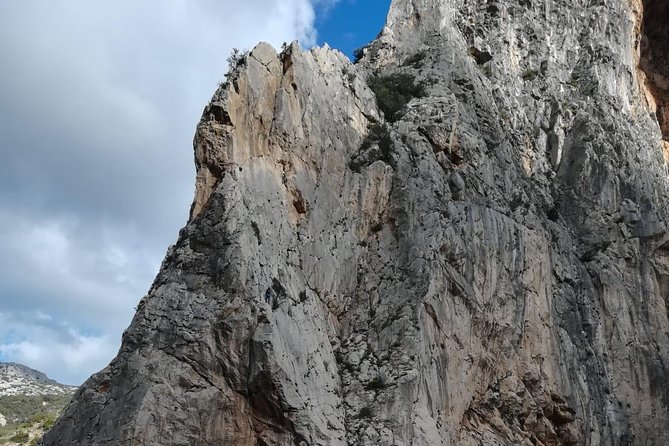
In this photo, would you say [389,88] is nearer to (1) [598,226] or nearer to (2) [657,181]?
(1) [598,226]

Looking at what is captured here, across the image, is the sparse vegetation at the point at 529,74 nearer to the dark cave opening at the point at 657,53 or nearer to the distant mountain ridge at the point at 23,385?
the dark cave opening at the point at 657,53

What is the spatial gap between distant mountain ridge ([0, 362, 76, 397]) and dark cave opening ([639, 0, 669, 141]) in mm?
65643

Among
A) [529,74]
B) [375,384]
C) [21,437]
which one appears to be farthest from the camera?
[21,437]

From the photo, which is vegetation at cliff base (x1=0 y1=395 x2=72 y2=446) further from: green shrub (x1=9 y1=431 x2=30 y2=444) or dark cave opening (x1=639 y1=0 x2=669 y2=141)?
dark cave opening (x1=639 y1=0 x2=669 y2=141)

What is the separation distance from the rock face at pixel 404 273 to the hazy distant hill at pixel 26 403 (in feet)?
104

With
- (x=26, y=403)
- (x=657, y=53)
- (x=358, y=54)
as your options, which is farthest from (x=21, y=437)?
(x=657, y=53)

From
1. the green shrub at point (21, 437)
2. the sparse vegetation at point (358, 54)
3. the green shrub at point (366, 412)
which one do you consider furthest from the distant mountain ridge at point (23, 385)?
the green shrub at point (366, 412)

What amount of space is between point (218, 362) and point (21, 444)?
39014mm

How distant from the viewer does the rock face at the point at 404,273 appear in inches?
547

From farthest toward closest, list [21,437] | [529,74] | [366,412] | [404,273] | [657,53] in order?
[21,437] < [657,53] < [529,74] < [404,273] < [366,412]

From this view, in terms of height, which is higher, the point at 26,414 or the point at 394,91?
the point at 394,91

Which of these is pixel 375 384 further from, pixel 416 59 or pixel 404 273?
pixel 416 59

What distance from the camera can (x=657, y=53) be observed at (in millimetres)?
40719

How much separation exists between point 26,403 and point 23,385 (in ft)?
46.4
